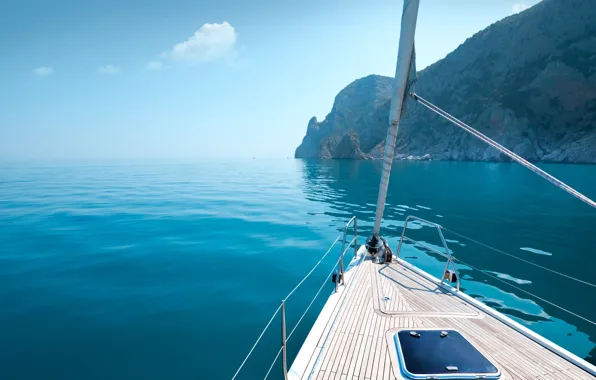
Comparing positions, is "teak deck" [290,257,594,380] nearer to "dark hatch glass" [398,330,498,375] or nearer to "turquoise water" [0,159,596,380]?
"dark hatch glass" [398,330,498,375]

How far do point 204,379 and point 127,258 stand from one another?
838 cm

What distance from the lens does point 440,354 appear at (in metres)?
4.43

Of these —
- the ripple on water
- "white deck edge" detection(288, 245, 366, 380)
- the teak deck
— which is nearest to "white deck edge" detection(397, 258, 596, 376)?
the teak deck

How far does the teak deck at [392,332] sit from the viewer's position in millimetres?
4355

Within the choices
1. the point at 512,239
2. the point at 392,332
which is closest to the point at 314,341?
the point at 392,332

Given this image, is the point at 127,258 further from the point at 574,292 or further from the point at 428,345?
the point at 574,292

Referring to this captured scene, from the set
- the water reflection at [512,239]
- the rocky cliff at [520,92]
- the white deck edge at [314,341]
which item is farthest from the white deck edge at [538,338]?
the rocky cliff at [520,92]

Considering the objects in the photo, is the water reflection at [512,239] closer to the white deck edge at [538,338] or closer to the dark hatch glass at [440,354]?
the white deck edge at [538,338]

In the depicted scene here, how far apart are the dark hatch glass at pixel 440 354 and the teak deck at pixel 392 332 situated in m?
0.25

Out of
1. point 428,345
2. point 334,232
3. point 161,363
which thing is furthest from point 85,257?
point 428,345

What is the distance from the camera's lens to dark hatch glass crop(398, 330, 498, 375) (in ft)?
13.5

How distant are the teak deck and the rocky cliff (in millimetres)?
79543

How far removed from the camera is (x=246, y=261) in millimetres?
11641

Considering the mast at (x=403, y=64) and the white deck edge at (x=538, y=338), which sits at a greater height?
the mast at (x=403, y=64)
